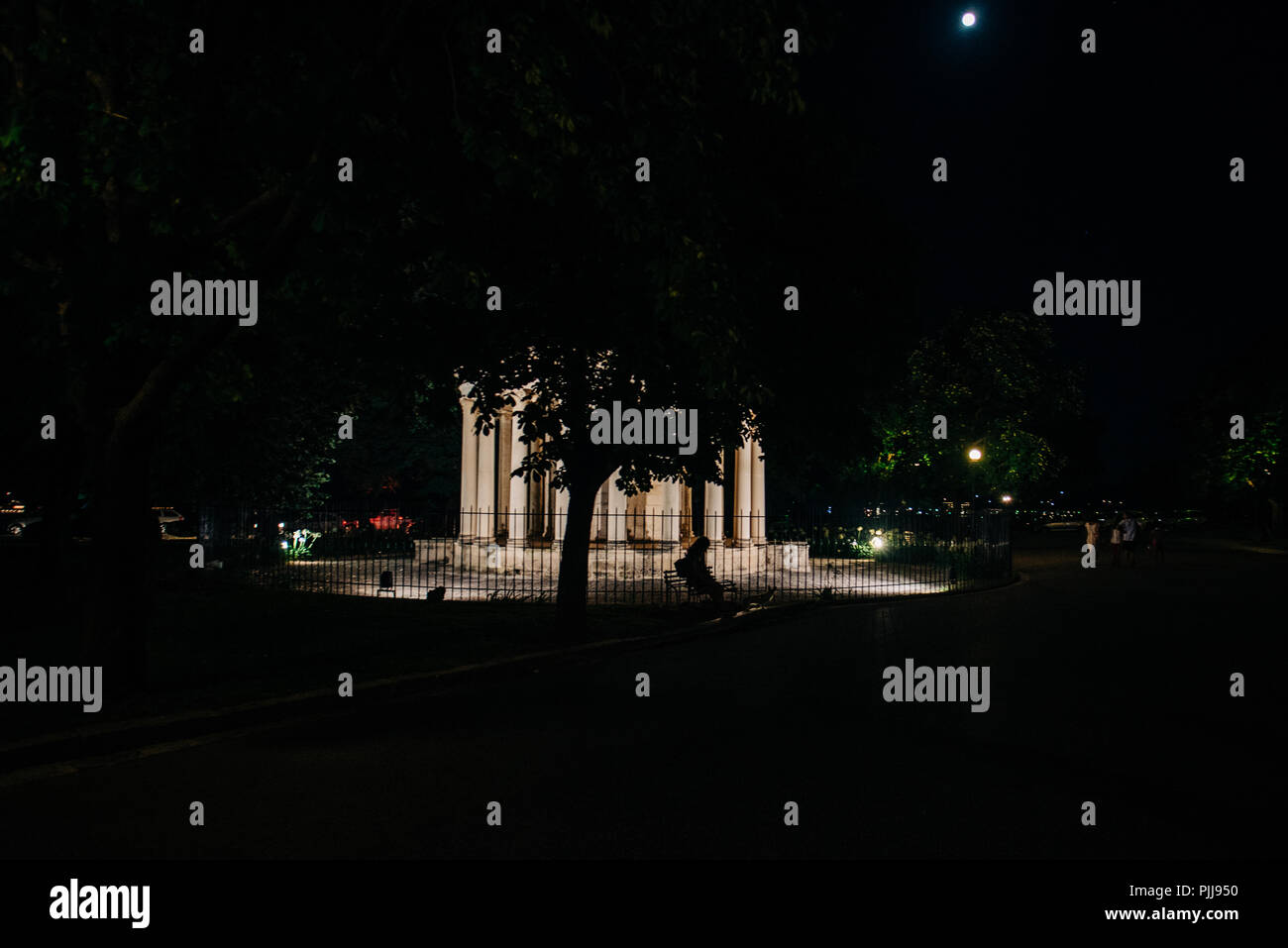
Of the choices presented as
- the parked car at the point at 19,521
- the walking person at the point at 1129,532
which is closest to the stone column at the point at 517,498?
the walking person at the point at 1129,532

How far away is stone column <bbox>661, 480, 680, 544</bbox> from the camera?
2837 centimetres

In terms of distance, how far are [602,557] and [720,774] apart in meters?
22.0

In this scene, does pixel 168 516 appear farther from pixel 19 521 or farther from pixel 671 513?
pixel 671 513

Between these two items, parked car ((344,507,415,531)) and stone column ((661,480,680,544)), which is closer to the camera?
parked car ((344,507,415,531))

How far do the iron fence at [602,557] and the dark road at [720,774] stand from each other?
368 inches

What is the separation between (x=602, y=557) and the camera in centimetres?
2852

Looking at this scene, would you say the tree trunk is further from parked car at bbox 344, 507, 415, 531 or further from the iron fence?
parked car at bbox 344, 507, 415, 531

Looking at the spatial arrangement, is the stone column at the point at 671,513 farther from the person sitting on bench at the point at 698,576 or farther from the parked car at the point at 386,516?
the person sitting on bench at the point at 698,576

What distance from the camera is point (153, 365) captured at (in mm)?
10250

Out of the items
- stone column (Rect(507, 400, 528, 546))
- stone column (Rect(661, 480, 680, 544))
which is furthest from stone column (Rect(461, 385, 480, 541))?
stone column (Rect(661, 480, 680, 544))

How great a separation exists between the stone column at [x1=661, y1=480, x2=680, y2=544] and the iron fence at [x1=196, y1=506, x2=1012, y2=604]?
0.24 ft
